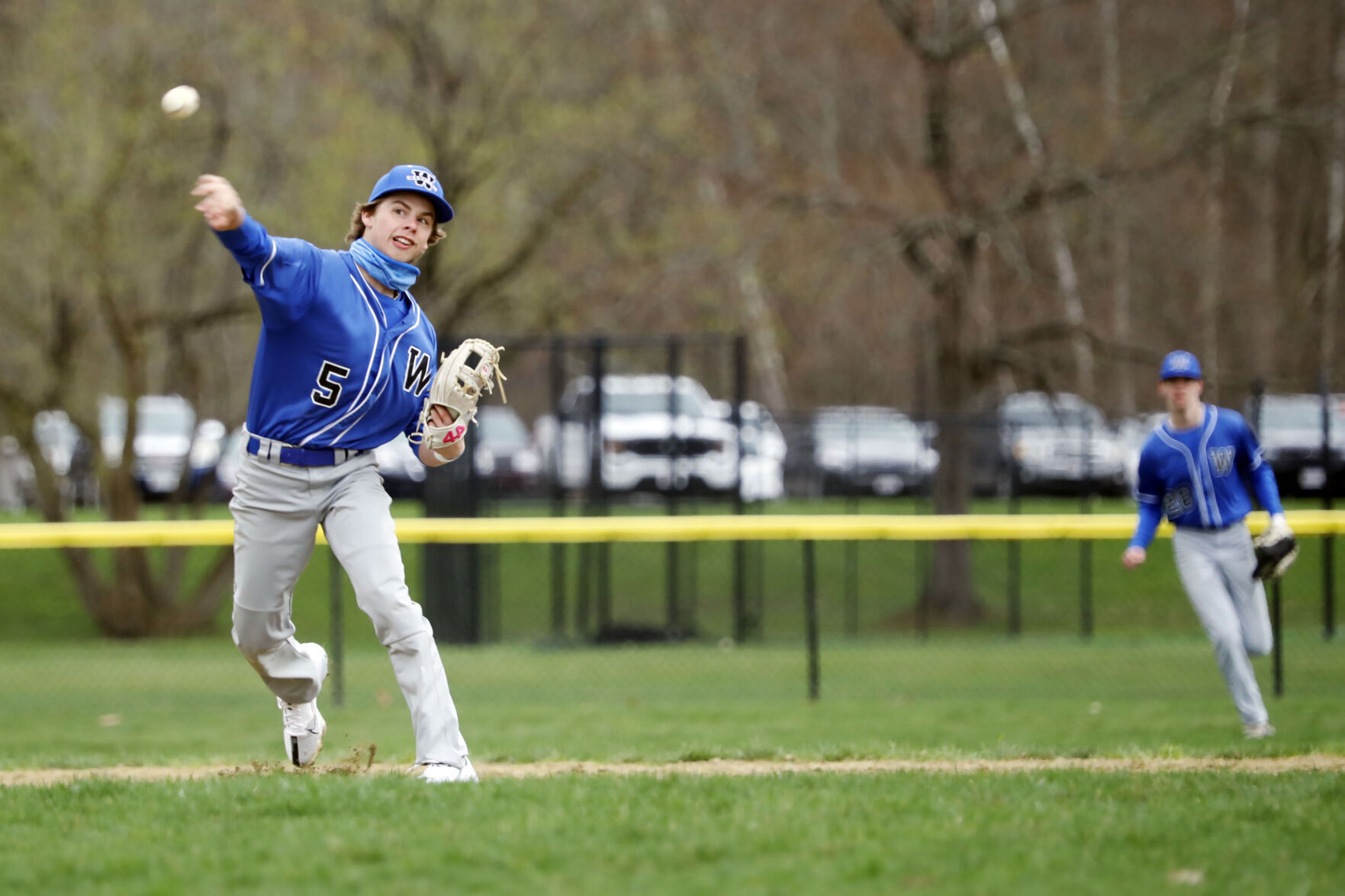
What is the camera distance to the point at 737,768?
6.47 m

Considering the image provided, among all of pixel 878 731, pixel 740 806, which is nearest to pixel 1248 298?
pixel 878 731

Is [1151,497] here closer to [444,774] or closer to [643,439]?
[444,774]

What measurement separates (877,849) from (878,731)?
543 centimetres

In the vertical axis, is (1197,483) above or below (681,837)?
above

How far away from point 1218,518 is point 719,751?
3191 mm

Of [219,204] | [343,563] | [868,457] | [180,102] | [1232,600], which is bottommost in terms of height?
[1232,600]

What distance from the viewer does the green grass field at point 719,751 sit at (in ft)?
13.7

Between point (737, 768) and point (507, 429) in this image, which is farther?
point (507, 429)

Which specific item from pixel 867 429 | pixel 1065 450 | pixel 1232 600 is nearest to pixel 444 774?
pixel 1232 600

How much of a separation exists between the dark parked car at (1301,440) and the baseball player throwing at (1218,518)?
5.78 meters

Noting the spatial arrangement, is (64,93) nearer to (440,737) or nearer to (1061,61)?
(1061,61)

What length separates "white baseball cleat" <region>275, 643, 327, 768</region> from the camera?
605 centimetres

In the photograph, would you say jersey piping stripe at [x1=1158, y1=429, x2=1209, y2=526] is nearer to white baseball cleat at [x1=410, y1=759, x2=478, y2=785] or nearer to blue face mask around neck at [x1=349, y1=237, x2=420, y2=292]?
white baseball cleat at [x1=410, y1=759, x2=478, y2=785]

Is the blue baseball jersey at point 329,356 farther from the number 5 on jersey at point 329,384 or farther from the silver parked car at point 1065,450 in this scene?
the silver parked car at point 1065,450
